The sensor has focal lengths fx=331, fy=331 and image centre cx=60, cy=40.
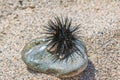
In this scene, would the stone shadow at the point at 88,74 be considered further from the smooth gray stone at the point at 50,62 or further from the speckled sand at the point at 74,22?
the smooth gray stone at the point at 50,62

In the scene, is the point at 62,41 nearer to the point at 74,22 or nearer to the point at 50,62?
the point at 50,62

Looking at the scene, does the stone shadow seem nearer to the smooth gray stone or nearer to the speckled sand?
the speckled sand

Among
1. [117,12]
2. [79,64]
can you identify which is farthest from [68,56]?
[117,12]

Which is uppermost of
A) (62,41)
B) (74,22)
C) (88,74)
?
(62,41)

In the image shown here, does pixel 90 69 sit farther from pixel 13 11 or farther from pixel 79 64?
pixel 13 11

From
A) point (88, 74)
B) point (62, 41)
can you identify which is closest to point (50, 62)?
point (62, 41)
